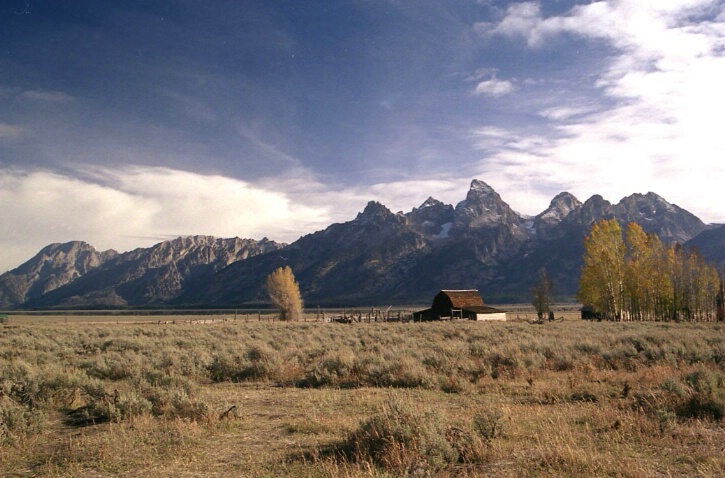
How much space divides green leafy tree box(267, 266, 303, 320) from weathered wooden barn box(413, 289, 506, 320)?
71.6 ft

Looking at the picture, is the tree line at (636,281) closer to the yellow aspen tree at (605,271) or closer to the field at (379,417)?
the yellow aspen tree at (605,271)

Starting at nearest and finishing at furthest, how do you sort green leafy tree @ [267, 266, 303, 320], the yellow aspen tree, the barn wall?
the yellow aspen tree, the barn wall, green leafy tree @ [267, 266, 303, 320]

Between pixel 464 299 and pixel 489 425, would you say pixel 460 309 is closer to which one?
pixel 464 299

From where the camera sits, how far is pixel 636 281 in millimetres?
49656

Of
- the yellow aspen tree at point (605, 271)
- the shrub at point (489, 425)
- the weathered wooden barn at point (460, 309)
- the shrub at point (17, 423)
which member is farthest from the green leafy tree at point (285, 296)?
the shrub at point (489, 425)

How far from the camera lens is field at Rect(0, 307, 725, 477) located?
21.4 ft

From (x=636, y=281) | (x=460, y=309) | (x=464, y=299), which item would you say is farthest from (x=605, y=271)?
(x=460, y=309)

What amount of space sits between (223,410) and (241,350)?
952 cm

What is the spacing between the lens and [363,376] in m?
13.9

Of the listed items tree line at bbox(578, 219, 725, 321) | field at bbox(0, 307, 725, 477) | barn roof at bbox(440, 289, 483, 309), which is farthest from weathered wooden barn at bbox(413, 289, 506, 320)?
field at bbox(0, 307, 725, 477)

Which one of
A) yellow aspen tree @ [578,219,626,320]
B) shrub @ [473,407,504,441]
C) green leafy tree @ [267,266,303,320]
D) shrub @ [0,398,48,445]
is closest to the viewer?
shrub @ [473,407,504,441]

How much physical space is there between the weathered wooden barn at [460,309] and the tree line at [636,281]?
1065 cm

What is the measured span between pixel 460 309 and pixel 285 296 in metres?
30.8

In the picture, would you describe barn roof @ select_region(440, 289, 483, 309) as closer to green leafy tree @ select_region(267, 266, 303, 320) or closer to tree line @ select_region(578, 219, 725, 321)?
tree line @ select_region(578, 219, 725, 321)
